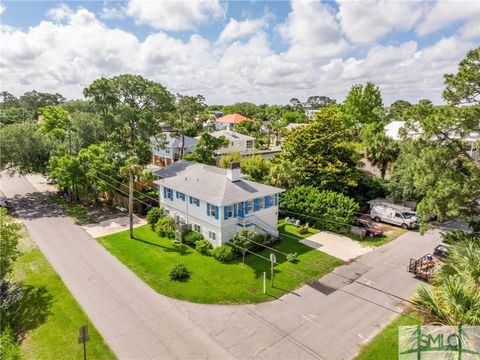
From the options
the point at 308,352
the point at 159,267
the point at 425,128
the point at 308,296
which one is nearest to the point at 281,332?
the point at 308,352

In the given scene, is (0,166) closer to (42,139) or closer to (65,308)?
(42,139)

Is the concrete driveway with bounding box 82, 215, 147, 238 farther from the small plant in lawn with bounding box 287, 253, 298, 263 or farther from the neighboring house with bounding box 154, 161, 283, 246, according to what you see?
the small plant in lawn with bounding box 287, 253, 298, 263

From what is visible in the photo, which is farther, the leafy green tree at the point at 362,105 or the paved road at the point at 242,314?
the leafy green tree at the point at 362,105

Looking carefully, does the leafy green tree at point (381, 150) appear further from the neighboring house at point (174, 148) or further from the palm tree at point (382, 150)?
the neighboring house at point (174, 148)

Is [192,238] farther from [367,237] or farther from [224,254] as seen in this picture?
[367,237]

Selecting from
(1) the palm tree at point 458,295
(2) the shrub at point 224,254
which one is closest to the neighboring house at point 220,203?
(2) the shrub at point 224,254

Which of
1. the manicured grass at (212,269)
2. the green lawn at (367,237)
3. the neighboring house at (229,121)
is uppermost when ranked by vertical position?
the neighboring house at (229,121)

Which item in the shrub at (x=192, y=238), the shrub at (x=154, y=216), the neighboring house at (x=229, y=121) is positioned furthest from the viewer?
the neighboring house at (x=229, y=121)
